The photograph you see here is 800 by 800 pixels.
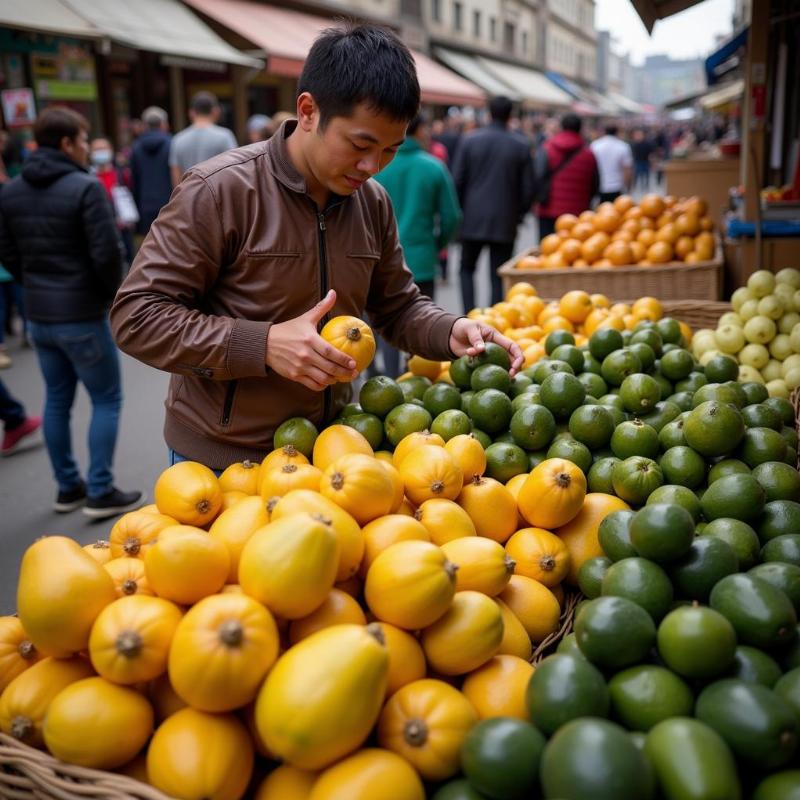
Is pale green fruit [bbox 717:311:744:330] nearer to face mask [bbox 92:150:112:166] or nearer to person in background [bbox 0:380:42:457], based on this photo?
person in background [bbox 0:380:42:457]

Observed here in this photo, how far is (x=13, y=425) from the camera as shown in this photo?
588 cm

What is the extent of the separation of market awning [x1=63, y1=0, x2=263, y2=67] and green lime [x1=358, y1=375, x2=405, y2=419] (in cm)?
1047

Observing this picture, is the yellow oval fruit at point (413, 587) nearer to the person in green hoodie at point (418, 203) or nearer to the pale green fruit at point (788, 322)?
the pale green fruit at point (788, 322)

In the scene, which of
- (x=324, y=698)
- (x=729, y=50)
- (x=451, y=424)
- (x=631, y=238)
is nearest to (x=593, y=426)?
A: (x=451, y=424)

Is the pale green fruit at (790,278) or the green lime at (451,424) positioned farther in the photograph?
the pale green fruit at (790,278)

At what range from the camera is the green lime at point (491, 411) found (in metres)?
2.46

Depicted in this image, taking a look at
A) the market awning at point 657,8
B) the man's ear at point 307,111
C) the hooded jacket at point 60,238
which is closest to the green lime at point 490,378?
the man's ear at point 307,111

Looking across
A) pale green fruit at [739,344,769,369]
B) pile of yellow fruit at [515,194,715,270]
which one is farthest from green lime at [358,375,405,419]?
pile of yellow fruit at [515,194,715,270]

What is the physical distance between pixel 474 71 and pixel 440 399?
3030 cm

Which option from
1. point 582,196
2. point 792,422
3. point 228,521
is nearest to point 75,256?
point 228,521

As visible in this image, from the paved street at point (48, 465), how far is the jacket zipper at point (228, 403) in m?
2.09

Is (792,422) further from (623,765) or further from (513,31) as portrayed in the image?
(513,31)

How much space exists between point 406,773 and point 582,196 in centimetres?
852

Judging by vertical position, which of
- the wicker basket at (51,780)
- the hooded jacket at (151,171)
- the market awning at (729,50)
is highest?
the market awning at (729,50)
